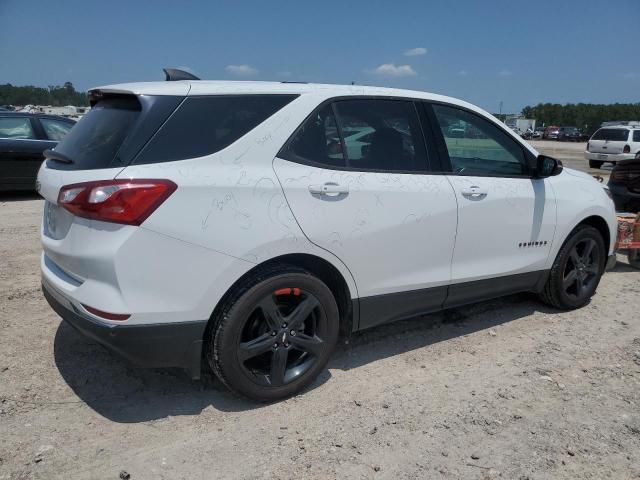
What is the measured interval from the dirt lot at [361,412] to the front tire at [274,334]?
0.18 metres

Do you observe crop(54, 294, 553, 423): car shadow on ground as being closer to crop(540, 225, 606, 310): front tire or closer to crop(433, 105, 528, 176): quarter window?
crop(540, 225, 606, 310): front tire

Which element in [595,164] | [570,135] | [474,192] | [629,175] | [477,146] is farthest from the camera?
[570,135]

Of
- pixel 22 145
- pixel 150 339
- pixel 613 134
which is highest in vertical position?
pixel 613 134

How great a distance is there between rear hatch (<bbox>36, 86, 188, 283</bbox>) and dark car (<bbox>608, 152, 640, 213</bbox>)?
619 cm

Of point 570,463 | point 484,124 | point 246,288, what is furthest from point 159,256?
point 484,124

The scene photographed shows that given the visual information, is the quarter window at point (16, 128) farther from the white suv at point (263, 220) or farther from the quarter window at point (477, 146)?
the quarter window at point (477, 146)

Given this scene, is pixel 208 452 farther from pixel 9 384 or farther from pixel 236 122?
pixel 236 122

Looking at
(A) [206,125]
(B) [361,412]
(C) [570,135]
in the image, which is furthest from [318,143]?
(C) [570,135]

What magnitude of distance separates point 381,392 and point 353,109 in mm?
1755

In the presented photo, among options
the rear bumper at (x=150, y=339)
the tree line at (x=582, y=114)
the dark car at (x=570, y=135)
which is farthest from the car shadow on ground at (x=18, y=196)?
the tree line at (x=582, y=114)

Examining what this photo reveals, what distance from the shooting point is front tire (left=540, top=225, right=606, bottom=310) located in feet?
14.8

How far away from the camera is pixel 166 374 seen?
11.1 ft

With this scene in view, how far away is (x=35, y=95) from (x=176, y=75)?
96617mm

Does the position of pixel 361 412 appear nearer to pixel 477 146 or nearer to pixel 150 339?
pixel 150 339
